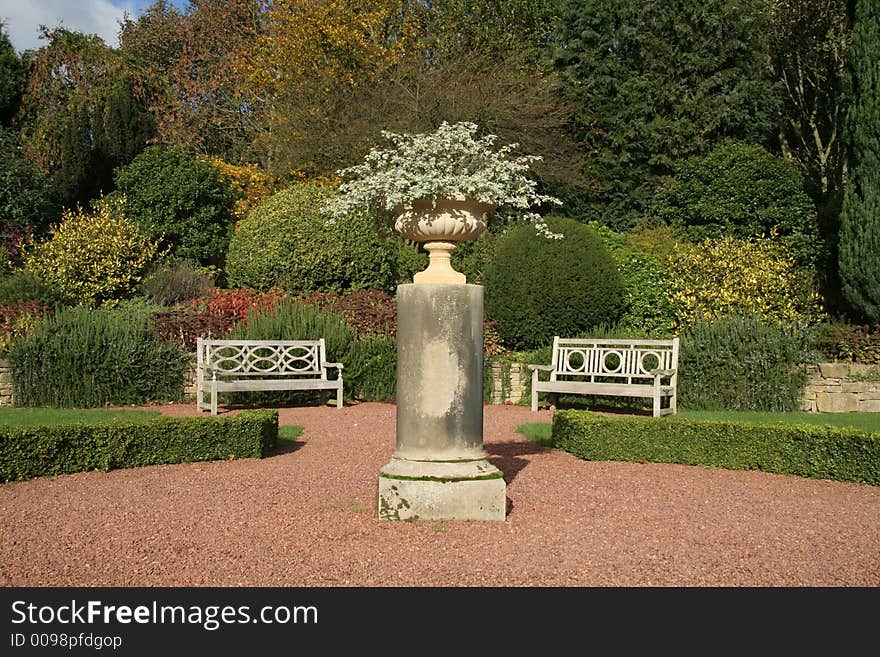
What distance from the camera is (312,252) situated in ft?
47.4

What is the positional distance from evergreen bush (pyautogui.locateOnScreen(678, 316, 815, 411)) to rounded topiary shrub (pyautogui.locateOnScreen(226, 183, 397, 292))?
20.0 ft

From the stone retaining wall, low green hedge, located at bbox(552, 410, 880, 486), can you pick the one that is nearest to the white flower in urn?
low green hedge, located at bbox(552, 410, 880, 486)

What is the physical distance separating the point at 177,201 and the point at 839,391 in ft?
41.3

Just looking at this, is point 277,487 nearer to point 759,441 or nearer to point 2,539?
point 2,539

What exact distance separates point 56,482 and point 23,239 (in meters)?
11.7

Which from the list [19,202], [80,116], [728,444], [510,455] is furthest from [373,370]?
[80,116]


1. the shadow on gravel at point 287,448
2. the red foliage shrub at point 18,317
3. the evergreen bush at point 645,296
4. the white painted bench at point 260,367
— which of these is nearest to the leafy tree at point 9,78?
the red foliage shrub at point 18,317

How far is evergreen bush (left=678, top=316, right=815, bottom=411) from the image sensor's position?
33.4 ft

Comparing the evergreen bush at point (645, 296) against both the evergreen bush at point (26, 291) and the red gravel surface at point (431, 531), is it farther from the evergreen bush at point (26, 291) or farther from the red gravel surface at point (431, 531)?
the evergreen bush at point (26, 291)

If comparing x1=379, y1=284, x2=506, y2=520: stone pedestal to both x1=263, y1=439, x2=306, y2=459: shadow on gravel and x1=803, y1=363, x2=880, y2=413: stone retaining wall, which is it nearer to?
x1=263, y1=439, x2=306, y2=459: shadow on gravel

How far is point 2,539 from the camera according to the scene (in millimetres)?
4570

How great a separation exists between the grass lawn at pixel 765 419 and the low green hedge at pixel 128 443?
2.58 metres

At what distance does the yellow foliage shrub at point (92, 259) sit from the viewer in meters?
14.3

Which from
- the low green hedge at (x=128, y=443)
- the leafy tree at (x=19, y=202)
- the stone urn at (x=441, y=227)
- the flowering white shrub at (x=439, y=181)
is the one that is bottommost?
the low green hedge at (x=128, y=443)
